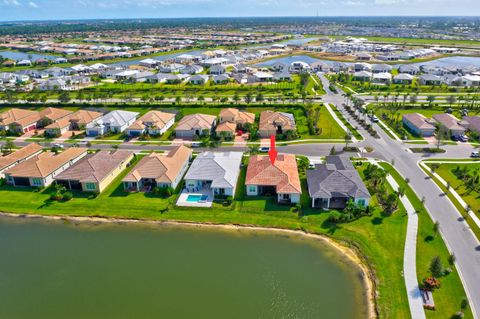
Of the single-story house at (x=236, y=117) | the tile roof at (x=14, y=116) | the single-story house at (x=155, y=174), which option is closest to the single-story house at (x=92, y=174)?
the single-story house at (x=155, y=174)

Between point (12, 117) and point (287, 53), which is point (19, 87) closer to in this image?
point (12, 117)

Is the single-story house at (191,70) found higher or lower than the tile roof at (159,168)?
higher

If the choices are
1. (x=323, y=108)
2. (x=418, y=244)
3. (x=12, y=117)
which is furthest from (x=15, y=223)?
(x=323, y=108)

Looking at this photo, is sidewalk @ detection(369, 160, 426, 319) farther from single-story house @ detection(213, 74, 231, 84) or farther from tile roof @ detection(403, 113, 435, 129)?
single-story house @ detection(213, 74, 231, 84)

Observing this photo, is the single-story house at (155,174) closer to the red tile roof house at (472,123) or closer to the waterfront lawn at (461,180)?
the waterfront lawn at (461,180)

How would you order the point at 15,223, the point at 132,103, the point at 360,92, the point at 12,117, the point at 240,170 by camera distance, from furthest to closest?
the point at 360,92
the point at 132,103
the point at 12,117
the point at 240,170
the point at 15,223

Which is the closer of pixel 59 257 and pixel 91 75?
pixel 59 257

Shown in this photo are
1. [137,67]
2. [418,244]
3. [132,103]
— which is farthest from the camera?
[137,67]
